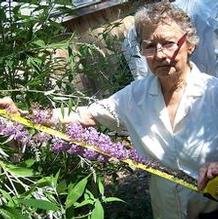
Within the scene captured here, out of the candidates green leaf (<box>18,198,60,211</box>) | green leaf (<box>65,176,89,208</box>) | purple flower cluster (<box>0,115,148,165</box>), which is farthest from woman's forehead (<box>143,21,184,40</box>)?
green leaf (<box>18,198,60,211</box>)

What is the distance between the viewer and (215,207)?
243 centimetres

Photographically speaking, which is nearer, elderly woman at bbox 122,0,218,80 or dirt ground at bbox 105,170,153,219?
elderly woman at bbox 122,0,218,80

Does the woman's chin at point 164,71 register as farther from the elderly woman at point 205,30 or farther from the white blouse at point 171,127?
the elderly woman at point 205,30

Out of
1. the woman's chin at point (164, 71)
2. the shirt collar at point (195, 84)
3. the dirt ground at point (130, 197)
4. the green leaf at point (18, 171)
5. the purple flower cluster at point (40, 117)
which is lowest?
the dirt ground at point (130, 197)

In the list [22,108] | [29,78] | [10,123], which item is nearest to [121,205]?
[29,78]

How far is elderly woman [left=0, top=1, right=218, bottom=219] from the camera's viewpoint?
2348 mm

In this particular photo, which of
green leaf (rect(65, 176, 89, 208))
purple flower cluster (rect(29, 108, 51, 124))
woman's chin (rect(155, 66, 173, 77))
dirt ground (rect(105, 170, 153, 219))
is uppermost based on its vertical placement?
woman's chin (rect(155, 66, 173, 77))

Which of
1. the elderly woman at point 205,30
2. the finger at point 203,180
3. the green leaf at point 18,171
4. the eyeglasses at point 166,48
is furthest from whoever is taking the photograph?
the elderly woman at point 205,30

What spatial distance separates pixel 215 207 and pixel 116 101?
1.98ft

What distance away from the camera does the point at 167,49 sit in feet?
7.62

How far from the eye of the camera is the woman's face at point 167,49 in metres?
2.31

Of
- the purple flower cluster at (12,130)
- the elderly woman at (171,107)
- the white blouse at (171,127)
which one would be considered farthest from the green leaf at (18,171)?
the white blouse at (171,127)

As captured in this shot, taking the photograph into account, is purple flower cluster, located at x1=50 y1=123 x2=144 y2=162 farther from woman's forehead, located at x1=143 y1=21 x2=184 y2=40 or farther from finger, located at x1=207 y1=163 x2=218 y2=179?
woman's forehead, located at x1=143 y1=21 x2=184 y2=40

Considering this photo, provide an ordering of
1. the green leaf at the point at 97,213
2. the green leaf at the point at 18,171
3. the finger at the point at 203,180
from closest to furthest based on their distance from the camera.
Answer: the green leaf at the point at 97,213 → the green leaf at the point at 18,171 → the finger at the point at 203,180
